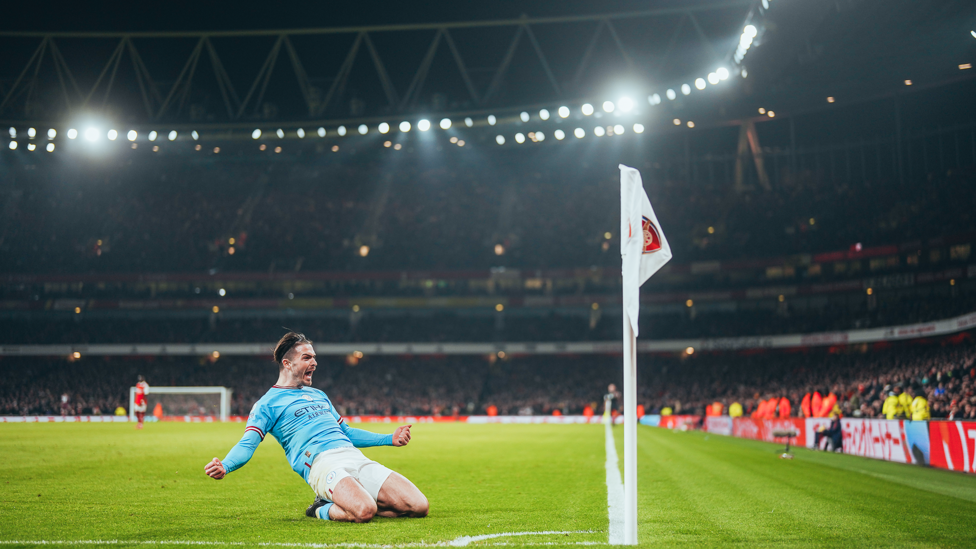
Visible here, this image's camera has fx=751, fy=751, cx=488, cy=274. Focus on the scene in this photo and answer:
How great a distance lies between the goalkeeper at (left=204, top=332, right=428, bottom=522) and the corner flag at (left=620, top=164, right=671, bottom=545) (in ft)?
7.24

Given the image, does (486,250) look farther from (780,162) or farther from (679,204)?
(780,162)

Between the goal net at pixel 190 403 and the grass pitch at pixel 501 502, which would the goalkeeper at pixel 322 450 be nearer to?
the grass pitch at pixel 501 502

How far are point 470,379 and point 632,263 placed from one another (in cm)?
5162

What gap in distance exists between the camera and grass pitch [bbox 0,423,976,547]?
650 centimetres

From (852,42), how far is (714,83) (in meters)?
9.07

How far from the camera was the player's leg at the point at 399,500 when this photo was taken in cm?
717

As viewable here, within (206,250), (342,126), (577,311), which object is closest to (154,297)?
(206,250)

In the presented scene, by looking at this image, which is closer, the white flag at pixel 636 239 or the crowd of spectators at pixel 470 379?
the white flag at pixel 636 239

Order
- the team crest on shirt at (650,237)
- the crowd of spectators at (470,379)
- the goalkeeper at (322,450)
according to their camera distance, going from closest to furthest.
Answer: the team crest on shirt at (650,237)
the goalkeeper at (322,450)
the crowd of spectators at (470,379)

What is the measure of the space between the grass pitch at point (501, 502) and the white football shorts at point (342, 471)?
34 centimetres

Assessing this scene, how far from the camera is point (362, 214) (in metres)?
67.2

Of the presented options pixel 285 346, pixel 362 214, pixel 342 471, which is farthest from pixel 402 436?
pixel 362 214

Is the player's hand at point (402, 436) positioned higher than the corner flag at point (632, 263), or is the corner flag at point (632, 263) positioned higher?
the corner flag at point (632, 263)

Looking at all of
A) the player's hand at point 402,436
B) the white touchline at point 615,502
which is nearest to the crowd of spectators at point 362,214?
the white touchline at point 615,502
